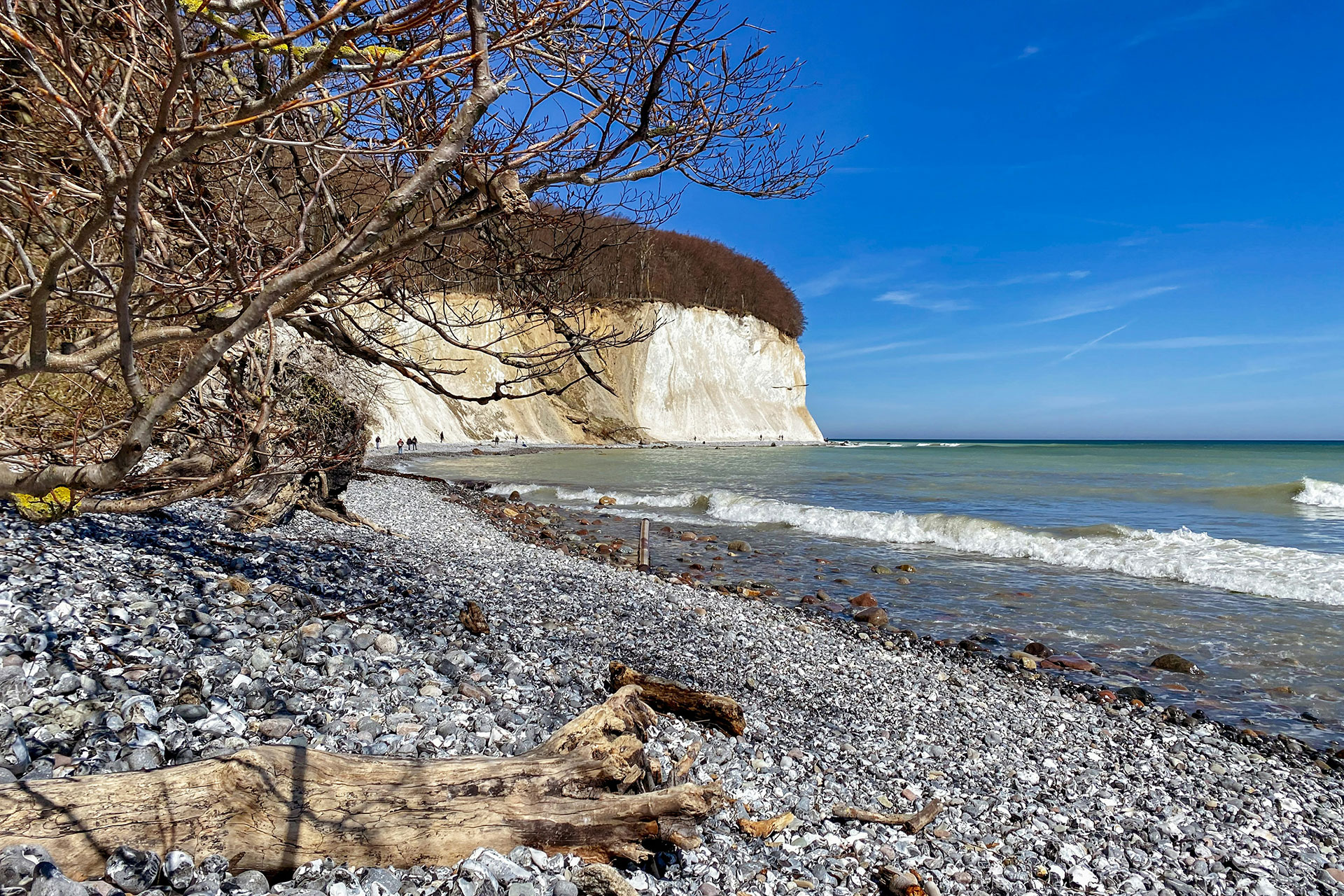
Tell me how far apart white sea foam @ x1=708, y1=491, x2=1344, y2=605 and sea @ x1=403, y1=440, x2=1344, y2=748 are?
0.05 m

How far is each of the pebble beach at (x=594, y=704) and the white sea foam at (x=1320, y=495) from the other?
25.0 m

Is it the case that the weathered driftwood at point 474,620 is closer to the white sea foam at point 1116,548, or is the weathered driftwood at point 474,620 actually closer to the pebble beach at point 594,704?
the pebble beach at point 594,704

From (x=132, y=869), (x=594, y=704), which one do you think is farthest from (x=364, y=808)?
(x=594, y=704)

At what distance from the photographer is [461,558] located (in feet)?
31.0

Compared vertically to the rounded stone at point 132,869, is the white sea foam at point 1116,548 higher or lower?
lower

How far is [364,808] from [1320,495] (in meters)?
32.6

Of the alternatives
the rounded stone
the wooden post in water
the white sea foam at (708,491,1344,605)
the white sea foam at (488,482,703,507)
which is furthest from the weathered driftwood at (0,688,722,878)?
the white sea foam at (488,482,703,507)

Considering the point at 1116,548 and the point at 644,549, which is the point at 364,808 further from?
the point at 1116,548

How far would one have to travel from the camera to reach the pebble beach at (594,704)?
2.89 meters

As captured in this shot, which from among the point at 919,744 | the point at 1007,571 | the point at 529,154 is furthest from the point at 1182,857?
the point at 1007,571

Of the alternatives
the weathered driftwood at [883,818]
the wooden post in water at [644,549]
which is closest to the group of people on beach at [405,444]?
the wooden post in water at [644,549]

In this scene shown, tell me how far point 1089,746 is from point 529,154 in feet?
19.1

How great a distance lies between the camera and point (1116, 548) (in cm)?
1362

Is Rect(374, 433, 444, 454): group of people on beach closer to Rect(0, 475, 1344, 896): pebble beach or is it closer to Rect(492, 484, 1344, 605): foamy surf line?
Rect(492, 484, 1344, 605): foamy surf line
